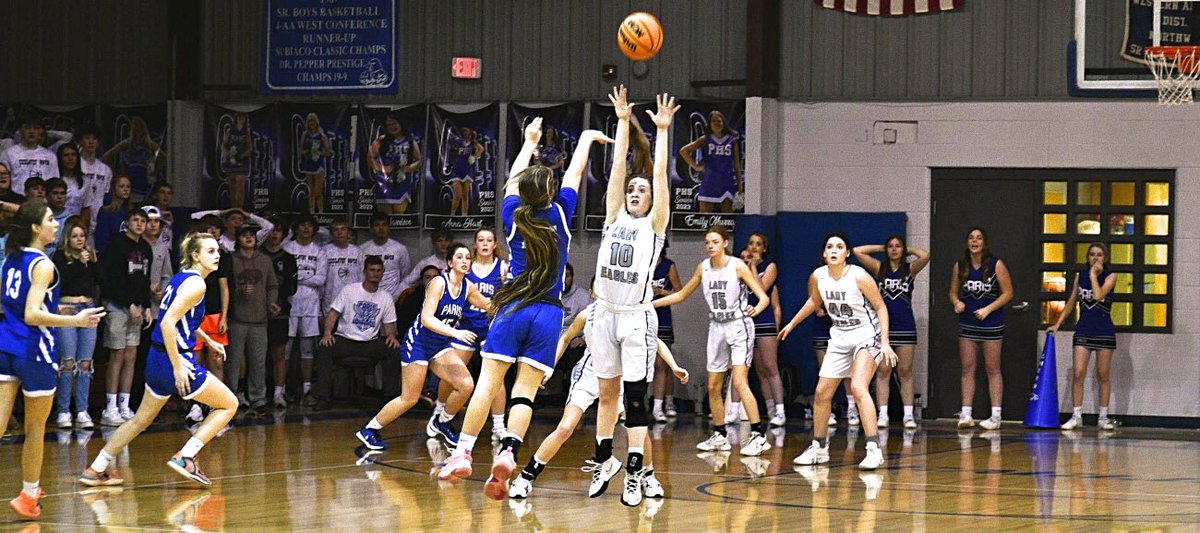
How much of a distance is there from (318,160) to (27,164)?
11.1ft

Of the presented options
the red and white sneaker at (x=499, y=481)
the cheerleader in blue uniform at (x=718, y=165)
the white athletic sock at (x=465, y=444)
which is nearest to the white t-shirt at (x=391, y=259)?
the cheerleader in blue uniform at (x=718, y=165)

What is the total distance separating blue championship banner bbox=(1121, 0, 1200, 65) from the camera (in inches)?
523

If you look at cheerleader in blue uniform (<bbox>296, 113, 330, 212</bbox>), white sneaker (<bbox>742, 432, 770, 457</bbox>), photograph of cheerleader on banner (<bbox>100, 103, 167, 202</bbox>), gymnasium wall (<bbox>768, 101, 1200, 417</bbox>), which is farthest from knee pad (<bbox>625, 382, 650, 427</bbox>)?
photograph of cheerleader on banner (<bbox>100, 103, 167, 202</bbox>)

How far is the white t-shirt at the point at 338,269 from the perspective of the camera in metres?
16.1

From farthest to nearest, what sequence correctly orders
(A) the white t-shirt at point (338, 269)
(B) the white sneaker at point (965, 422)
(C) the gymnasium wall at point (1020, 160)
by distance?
1. (A) the white t-shirt at point (338, 269)
2. (C) the gymnasium wall at point (1020, 160)
3. (B) the white sneaker at point (965, 422)

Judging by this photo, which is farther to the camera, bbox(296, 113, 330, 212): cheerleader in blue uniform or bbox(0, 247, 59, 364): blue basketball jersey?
bbox(296, 113, 330, 212): cheerleader in blue uniform

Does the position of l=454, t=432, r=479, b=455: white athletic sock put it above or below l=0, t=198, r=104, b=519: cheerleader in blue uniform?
below

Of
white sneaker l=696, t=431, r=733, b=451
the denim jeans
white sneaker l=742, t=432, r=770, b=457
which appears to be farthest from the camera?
the denim jeans

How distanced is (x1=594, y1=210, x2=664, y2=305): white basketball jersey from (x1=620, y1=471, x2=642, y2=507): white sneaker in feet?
3.14

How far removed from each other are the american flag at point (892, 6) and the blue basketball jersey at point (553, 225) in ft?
28.1

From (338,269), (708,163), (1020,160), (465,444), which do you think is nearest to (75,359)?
(338,269)

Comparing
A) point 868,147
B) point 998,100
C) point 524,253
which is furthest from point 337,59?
point 524,253

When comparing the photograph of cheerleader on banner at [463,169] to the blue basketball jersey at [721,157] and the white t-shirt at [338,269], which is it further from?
the blue basketball jersey at [721,157]

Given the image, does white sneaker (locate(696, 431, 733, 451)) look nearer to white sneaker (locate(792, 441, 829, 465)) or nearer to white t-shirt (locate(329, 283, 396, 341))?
white sneaker (locate(792, 441, 829, 465))
